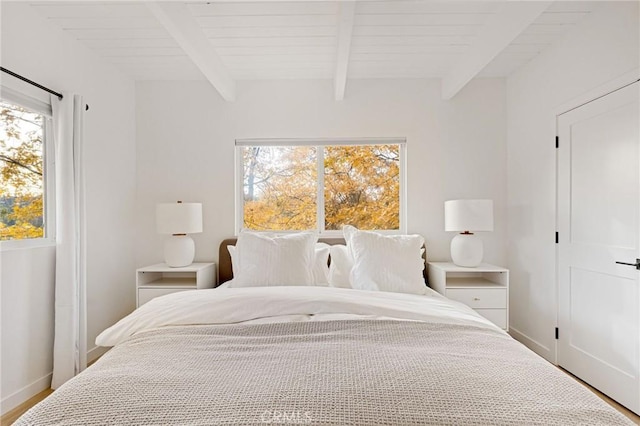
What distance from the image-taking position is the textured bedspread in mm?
1022

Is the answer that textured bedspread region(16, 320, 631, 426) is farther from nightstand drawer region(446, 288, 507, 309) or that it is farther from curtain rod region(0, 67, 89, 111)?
curtain rod region(0, 67, 89, 111)

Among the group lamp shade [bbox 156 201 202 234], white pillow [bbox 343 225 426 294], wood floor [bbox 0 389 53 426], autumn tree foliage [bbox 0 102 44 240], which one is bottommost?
wood floor [bbox 0 389 53 426]

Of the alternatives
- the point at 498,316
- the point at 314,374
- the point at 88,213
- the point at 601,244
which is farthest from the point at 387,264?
the point at 88,213

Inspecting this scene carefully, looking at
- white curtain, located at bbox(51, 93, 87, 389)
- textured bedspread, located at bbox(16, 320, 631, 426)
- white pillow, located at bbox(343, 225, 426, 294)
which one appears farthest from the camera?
white pillow, located at bbox(343, 225, 426, 294)

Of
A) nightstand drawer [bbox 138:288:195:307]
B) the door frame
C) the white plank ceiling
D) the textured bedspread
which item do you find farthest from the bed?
the white plank ceiling

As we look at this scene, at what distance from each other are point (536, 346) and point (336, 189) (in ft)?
6.90

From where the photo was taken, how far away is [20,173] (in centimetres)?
231

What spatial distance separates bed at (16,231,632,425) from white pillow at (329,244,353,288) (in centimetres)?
81

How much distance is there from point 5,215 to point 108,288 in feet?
3.29

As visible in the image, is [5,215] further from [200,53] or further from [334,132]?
[334,132]

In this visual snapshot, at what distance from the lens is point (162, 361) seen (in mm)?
1364

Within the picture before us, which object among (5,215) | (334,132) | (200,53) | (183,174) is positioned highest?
(200,53)

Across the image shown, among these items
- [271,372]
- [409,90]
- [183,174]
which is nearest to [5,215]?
[183,174]

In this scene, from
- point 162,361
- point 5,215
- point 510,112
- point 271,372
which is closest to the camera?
point 271,372
